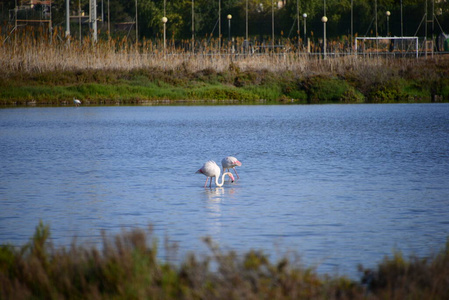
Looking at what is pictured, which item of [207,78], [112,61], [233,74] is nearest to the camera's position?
[112,61]

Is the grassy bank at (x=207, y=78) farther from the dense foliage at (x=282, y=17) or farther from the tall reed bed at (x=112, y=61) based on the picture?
the dense foliage at (x=282, y=17)

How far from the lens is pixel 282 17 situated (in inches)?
2972

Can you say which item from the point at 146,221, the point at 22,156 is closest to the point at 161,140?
the point at 22,156

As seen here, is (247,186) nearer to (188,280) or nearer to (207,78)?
(188,280)

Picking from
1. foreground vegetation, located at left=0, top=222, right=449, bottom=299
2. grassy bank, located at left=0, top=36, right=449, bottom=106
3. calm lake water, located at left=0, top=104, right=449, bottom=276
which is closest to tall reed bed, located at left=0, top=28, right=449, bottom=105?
grassy bank, located at left=0, top=36, right=449, bottom=106

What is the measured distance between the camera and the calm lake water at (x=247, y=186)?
9.32 meters

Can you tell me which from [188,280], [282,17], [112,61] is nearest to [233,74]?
[112,61]

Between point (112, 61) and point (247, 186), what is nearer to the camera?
point (247, 186)

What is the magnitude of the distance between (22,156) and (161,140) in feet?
15.9

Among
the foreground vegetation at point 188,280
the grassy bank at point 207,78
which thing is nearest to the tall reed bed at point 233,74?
the grassy bank at point 207,78

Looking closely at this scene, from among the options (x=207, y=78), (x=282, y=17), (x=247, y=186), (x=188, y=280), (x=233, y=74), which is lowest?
(x=247, y=186)

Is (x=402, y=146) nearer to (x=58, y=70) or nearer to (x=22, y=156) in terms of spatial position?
(x=22, y=156)

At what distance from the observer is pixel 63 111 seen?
34281 millimetres

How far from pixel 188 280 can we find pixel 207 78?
3661 cm
